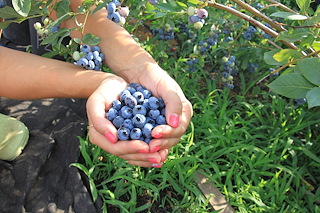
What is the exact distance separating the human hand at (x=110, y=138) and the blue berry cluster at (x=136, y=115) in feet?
0.07

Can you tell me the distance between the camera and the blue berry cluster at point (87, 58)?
1.17 m

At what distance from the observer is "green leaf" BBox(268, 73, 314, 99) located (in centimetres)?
81

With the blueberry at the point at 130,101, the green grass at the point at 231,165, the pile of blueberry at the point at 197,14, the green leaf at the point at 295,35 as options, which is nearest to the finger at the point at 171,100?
the blueberry at the point at 130,101

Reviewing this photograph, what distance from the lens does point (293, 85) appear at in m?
0.82

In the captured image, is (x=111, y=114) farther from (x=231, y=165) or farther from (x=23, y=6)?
(x=231, y=165)

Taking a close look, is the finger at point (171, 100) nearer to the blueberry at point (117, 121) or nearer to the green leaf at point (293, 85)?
the blueberry at point (117, 121)

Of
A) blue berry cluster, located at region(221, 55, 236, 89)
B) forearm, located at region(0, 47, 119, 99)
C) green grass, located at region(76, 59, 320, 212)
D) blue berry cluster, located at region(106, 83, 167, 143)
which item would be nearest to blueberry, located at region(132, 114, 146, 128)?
blue berry cluster, located at region(106, 83, 167, 143)

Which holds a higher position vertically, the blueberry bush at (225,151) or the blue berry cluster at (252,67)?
the blue berry cluster at (252,67)

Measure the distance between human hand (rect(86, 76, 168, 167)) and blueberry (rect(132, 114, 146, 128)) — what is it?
0.05 m

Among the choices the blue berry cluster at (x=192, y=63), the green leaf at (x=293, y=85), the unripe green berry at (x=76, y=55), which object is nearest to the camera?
the green leaf at (x=293, y=85)

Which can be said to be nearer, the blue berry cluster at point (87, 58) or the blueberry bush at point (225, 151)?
the blue berry cluster at point (87, 58)

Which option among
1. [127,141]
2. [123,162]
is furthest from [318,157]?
[127,141]

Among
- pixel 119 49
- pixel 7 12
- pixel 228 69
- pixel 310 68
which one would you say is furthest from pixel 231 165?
pixel 7 12

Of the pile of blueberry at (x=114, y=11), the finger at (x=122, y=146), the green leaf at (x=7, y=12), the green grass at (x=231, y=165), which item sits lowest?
the green grass at (x=231, y=165)
